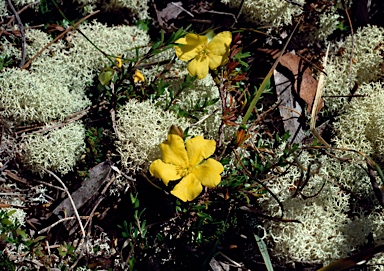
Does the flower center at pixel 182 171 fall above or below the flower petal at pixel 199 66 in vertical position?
below

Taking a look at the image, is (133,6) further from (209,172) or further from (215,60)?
(209,172)

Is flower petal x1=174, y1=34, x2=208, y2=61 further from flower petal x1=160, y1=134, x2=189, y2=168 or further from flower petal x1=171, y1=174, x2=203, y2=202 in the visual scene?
flower petal x1=171, y1=174, x2=203, y2=202

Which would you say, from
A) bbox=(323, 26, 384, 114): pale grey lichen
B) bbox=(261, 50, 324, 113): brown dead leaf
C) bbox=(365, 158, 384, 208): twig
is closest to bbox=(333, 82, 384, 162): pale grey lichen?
bbox=(323, 26, 384, 114): pale grey lichen

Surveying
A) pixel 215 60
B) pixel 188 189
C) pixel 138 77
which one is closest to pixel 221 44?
pixel 215 60

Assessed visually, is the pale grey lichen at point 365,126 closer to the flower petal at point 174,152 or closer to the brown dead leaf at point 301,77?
the brown dead leaf at point 301,77

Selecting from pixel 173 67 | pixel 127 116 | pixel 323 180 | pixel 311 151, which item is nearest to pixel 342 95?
pixel 311 151

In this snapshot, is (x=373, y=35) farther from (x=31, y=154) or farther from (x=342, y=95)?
(x=31, y=154)

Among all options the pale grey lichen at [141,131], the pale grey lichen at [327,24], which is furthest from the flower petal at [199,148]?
the pale grey lichen at [327,24]
